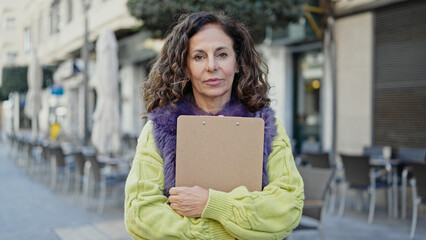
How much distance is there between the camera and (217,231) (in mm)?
1456

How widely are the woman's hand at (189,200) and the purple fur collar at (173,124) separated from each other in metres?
0.07

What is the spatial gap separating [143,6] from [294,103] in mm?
6426

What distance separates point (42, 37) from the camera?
30391mm

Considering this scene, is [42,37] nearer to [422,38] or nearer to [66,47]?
[66,47]

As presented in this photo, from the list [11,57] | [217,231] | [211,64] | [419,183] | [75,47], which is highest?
[11,57]

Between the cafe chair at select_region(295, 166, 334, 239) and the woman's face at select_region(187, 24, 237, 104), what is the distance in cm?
244

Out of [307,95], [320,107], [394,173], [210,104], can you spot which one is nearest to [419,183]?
[394,173]

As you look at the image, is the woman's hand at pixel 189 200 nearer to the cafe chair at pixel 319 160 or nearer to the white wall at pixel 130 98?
the cafe chair at pixel 319 160

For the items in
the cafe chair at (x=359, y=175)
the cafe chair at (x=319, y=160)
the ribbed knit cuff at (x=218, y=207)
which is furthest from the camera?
the cafe chair at (x=319, y=160)

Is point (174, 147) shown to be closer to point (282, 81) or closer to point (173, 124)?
point (173, 124)

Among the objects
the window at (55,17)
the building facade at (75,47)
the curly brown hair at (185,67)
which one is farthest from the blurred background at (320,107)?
the window at (55,17)

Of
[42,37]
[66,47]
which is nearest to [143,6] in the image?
[66,47]

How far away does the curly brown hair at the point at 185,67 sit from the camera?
160cm

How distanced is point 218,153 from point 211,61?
0.33m
